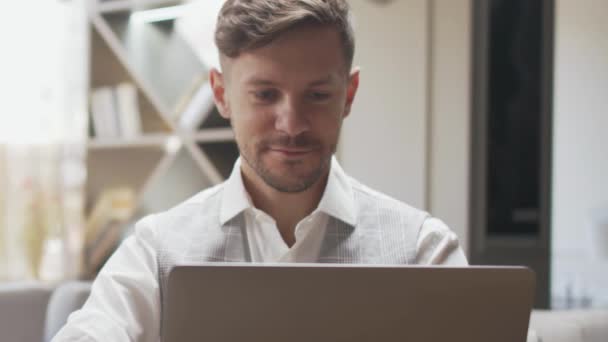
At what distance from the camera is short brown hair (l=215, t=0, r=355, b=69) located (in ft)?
3.76

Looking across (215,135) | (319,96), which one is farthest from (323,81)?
(215,135)

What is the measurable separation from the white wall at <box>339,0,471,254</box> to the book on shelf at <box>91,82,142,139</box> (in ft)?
3.86

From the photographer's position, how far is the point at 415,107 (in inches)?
99.7

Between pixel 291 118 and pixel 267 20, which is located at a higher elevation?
pixel 267 20

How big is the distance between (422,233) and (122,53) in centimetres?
239

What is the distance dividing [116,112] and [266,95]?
2.40m

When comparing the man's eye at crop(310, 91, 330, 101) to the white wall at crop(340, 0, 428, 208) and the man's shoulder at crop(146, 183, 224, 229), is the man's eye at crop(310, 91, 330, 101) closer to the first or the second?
the man's shoulder at crop(146, 183, 224, 229)

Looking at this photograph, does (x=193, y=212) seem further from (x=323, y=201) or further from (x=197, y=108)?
(x=197, y=108)

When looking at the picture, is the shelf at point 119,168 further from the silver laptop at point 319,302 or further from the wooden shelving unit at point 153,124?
the silver laptop at point 319,302

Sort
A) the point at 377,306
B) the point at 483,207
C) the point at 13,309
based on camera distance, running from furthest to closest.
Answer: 1. the point at 483,207
2. the point at 13,309
3. the point at 377,306

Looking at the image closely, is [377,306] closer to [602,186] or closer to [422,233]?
[422,233]

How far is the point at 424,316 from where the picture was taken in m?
0.76

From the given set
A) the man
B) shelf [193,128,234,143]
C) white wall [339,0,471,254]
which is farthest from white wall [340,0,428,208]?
the man

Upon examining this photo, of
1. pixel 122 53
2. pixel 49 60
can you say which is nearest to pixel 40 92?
pixel 49 60
